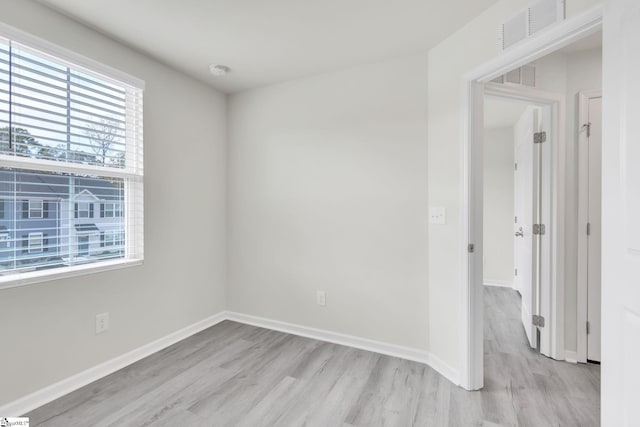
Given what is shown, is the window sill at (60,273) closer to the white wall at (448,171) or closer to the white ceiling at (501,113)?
the white wall at (448,171)

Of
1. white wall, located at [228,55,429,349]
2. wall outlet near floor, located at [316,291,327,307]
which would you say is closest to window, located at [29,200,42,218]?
white wall, located at [228,55,429,349]

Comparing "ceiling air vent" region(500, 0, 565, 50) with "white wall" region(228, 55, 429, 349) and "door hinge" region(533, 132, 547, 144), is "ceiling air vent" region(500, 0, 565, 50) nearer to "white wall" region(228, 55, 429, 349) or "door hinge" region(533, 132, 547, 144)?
"white wall" region(228, 55, 429, 349)

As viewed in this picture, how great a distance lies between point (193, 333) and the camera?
9.43 ft

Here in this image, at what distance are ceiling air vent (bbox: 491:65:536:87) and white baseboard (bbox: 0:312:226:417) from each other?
3.39 meters

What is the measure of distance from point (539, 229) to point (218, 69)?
3.08m

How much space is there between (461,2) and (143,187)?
2574 mm

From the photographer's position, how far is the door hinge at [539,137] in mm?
2495

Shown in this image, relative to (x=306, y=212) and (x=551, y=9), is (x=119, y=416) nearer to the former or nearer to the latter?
(x=306, y=212)

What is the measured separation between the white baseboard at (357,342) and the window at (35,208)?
1938 millimetres

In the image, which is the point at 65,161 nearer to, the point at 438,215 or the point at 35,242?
the point at 35,242

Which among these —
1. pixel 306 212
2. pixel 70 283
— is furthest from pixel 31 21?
pixel 306 212

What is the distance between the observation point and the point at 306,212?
113 inches

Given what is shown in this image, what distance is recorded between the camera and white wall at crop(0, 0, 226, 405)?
1.78 metres

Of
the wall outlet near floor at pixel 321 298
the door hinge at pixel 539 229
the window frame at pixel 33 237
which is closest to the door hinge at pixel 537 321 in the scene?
the door hinge at pixel 539 229
